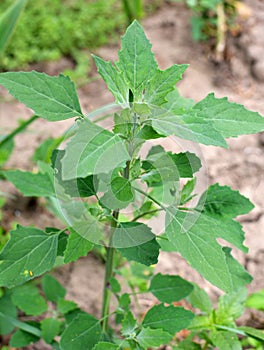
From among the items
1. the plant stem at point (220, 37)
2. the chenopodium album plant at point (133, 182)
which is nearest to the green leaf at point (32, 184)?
the chenopodium album plant at point (133, 182)

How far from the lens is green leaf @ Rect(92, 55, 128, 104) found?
1133 millimetres

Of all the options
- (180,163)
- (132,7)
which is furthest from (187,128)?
(132,7)

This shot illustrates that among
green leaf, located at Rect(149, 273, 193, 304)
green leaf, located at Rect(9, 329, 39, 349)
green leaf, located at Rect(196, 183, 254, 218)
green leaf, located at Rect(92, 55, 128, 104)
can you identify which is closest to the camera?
green leaf, located at Rect(92, 55, 128, 104)

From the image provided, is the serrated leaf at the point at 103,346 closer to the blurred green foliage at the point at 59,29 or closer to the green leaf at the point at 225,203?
the green leaf at the point at 225,203

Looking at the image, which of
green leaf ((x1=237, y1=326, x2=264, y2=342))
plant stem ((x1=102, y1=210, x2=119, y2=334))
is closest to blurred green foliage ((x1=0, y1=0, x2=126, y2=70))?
plant stem ((x1=102, y1=210, x2=119, y2=334))

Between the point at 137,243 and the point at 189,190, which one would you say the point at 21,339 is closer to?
the point at 137,243

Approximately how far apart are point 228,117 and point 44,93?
39cm

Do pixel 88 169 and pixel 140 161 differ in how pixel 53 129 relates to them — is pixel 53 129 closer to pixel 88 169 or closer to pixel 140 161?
pixel 140 161

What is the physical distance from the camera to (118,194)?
115 cm

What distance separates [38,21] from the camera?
3143 millimetres

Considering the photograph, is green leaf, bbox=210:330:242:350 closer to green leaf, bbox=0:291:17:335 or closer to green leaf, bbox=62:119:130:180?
green leaf, bbox=0:291:17:335

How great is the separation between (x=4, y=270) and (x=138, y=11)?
187 centimetres

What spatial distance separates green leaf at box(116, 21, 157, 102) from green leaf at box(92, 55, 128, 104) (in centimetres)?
2

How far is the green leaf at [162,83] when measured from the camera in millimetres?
1151
